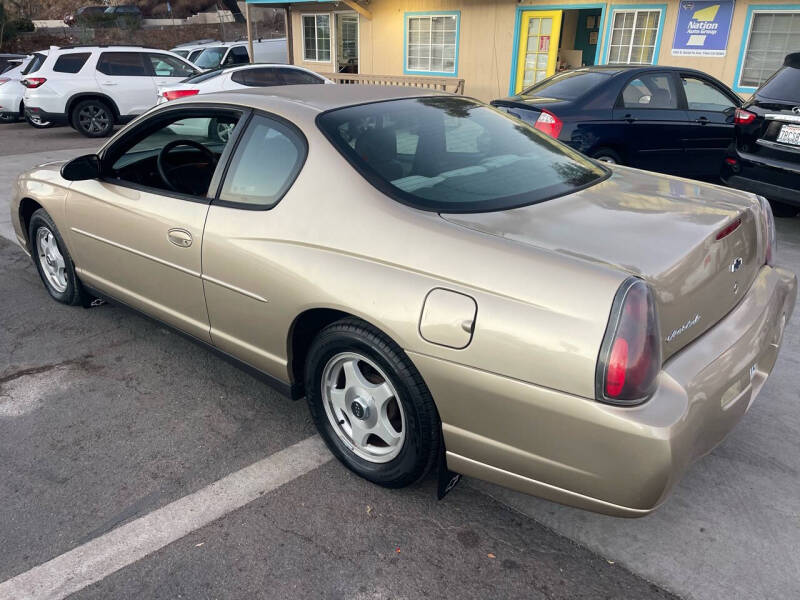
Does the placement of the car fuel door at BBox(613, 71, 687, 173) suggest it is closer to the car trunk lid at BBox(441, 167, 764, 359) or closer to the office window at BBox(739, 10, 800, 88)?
the office window at BBox(739, 10, 800, 88)

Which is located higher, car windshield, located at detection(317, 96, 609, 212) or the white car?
car windshield, located at detection(317, 96, 609, 212)

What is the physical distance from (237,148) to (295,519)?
170 cm

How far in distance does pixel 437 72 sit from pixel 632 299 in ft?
44.8

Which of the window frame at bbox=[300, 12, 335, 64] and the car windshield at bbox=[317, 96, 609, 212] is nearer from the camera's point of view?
the car windshield at bbox=[317, 96, 609, 212]

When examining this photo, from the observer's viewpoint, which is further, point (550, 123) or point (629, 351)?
point (550, 123)

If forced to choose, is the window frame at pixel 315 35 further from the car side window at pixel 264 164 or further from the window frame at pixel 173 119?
the car side window at pixel 264 164

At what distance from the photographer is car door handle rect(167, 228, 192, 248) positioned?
316 centimetres

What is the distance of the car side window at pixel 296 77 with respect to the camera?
11.6m

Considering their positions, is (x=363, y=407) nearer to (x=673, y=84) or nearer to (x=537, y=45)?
(x=673, y=84)

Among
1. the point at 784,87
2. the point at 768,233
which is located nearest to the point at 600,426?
the point at 768,233

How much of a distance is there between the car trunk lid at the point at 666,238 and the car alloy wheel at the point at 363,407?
0.75 metres

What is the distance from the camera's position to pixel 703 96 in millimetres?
7629

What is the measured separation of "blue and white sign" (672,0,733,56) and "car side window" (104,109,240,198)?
9.30 m

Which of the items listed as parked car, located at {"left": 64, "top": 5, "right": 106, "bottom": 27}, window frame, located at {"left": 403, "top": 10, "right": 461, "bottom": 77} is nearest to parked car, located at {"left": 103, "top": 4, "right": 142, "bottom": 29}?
parked car, located at {"left": 64, "top": 5, "right": 106, "bottom": 27}
